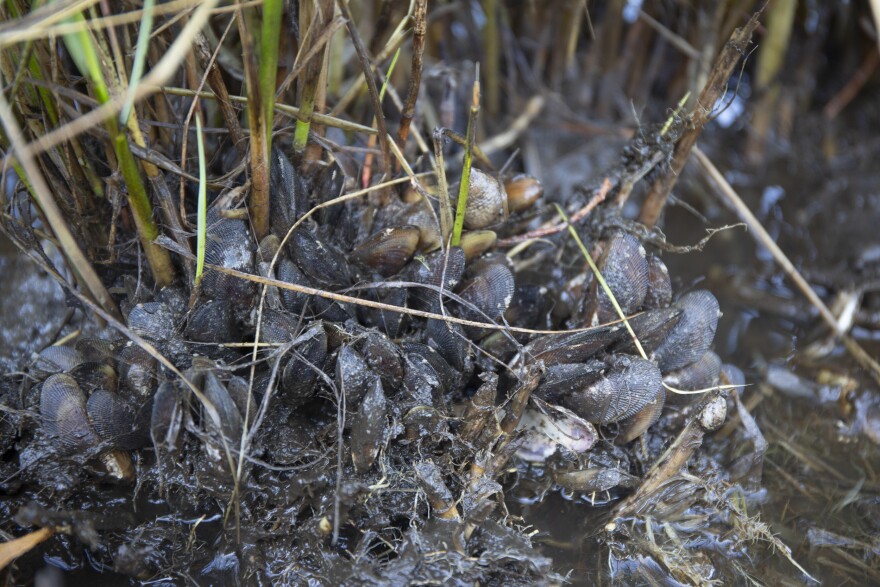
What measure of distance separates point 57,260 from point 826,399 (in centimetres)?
323

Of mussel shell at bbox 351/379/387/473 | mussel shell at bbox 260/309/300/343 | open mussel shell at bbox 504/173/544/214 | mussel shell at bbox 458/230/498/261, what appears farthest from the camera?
open mussel shell at bbox 504/173/544/214

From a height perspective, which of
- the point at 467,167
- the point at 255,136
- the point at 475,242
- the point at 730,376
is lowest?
the point at 730,376

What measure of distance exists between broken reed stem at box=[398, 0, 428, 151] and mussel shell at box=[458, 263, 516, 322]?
1.85 feet

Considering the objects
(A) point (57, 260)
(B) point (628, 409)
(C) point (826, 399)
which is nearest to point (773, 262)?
(C) point (826, 399)

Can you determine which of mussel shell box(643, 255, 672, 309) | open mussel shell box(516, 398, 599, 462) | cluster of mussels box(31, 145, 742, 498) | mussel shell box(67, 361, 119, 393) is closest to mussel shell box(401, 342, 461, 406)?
cluster of mussels box(31, 145, 742, 498)

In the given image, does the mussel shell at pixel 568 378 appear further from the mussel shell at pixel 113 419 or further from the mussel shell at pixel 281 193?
the mussel shell at pixel 113 419

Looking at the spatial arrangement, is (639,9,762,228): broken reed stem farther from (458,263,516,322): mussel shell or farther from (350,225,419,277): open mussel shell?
(350,225,419,277): open mussel shell

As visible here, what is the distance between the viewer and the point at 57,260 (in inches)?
110

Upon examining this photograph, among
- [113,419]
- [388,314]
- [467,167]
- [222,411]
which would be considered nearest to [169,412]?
[222,411]

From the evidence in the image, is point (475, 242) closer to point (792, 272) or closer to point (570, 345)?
point (570, 345)

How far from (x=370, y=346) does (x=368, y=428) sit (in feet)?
0.83

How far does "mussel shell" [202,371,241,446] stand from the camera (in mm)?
1863

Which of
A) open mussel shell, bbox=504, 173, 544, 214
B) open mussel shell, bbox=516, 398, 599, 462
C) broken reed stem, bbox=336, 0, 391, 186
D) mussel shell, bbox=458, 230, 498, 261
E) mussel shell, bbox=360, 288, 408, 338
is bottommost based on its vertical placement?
open mussel shell, bbox=516, 398, 599, 462

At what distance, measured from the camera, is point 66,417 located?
6.64 feet
